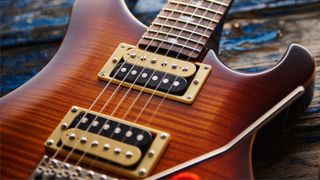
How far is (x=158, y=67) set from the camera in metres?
0.90

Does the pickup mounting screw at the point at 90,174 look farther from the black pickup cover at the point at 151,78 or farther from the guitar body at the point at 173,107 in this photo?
the black pickup cover at the point at 151,78

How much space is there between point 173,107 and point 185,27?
0.71 ft

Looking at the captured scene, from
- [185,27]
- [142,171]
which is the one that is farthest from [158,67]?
[142,171]

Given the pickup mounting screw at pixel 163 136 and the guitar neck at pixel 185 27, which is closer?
the pickup mounting screw at pixel 163 136

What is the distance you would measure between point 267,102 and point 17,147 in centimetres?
42

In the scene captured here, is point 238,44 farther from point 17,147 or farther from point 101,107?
point 17,147

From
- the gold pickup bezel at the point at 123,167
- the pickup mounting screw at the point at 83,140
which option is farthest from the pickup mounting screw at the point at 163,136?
the pickup mounting screw at the point at 83,140

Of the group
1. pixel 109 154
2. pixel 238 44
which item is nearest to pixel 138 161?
pixel 109 154

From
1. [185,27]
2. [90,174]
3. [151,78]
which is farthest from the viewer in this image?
[185,27]

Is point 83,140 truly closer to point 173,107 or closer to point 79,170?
point 79,170

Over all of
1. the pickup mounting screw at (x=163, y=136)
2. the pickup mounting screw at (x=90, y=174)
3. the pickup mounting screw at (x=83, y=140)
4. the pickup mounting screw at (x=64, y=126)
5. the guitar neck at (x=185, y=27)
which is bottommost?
the pickup mounting screw at (x=90, y=174)

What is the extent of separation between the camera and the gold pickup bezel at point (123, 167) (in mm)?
735

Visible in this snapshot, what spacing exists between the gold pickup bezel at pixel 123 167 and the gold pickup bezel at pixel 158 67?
0.08 metres

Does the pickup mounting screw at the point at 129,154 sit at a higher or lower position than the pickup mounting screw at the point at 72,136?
lower
